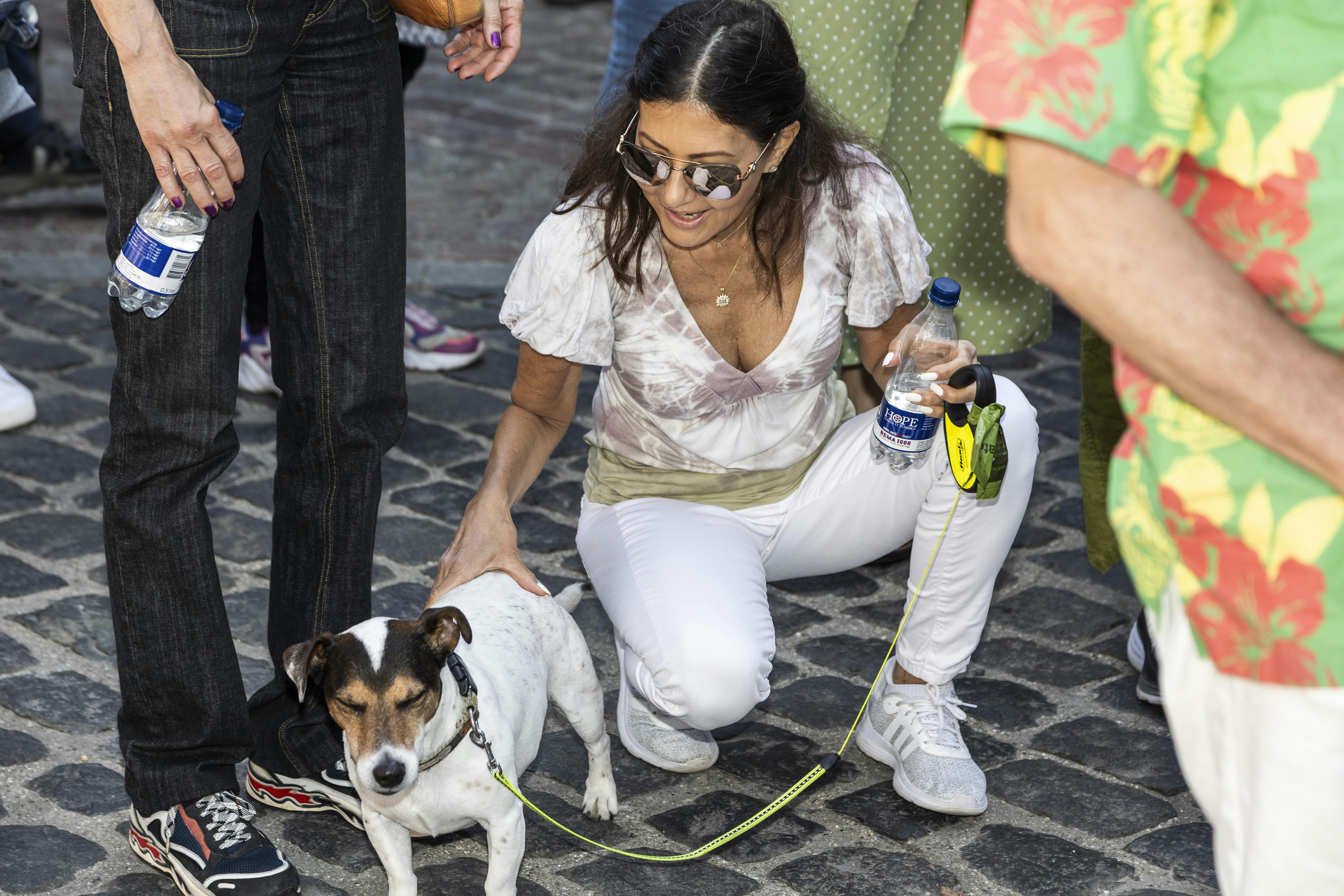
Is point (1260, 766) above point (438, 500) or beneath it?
above

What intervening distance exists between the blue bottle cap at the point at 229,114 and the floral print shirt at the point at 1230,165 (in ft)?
4.79

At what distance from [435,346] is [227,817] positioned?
300cm

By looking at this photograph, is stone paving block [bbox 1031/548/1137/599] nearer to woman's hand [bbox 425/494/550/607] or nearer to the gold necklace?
the gold necklace

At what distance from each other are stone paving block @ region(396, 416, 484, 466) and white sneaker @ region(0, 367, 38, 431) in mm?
1295

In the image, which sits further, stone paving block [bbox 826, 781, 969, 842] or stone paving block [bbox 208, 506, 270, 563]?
stone paving block [bbox 208, 506, 270, 563]

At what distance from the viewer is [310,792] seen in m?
3.00

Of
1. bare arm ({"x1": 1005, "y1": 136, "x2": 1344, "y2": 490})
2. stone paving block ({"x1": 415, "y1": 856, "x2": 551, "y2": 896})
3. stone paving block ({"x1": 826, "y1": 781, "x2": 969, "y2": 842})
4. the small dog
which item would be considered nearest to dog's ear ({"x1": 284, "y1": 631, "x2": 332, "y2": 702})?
the small dog

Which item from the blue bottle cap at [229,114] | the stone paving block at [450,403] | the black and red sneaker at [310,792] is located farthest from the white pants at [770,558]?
the stone paving block at [450,403]

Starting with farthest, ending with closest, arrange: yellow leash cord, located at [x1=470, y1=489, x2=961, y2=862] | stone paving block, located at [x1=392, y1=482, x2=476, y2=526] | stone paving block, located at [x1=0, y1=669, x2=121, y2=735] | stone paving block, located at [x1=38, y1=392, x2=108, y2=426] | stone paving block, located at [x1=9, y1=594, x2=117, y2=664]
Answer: stone paving block, located at [x1=38, y1=392, x2=108, y2=426]
stone paving block, located at [x1=392, y1=482, x2=476, y2=526]
stone paving block, located at [x1=9, y1=594, x2=117, y2=664]
stone paving block, located at [x1=0, y1=669, x2=121, y2=735]
yellow leash cord, located at [x1=470, y1=489, x2=961, y2=862]

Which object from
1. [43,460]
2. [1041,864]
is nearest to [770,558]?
[1041,864]

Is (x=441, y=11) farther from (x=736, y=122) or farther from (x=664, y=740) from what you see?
(x=664, y=740)

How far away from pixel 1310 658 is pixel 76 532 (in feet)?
12.4

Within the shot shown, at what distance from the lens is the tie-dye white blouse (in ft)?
9.80

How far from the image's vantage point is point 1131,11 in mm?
1257
